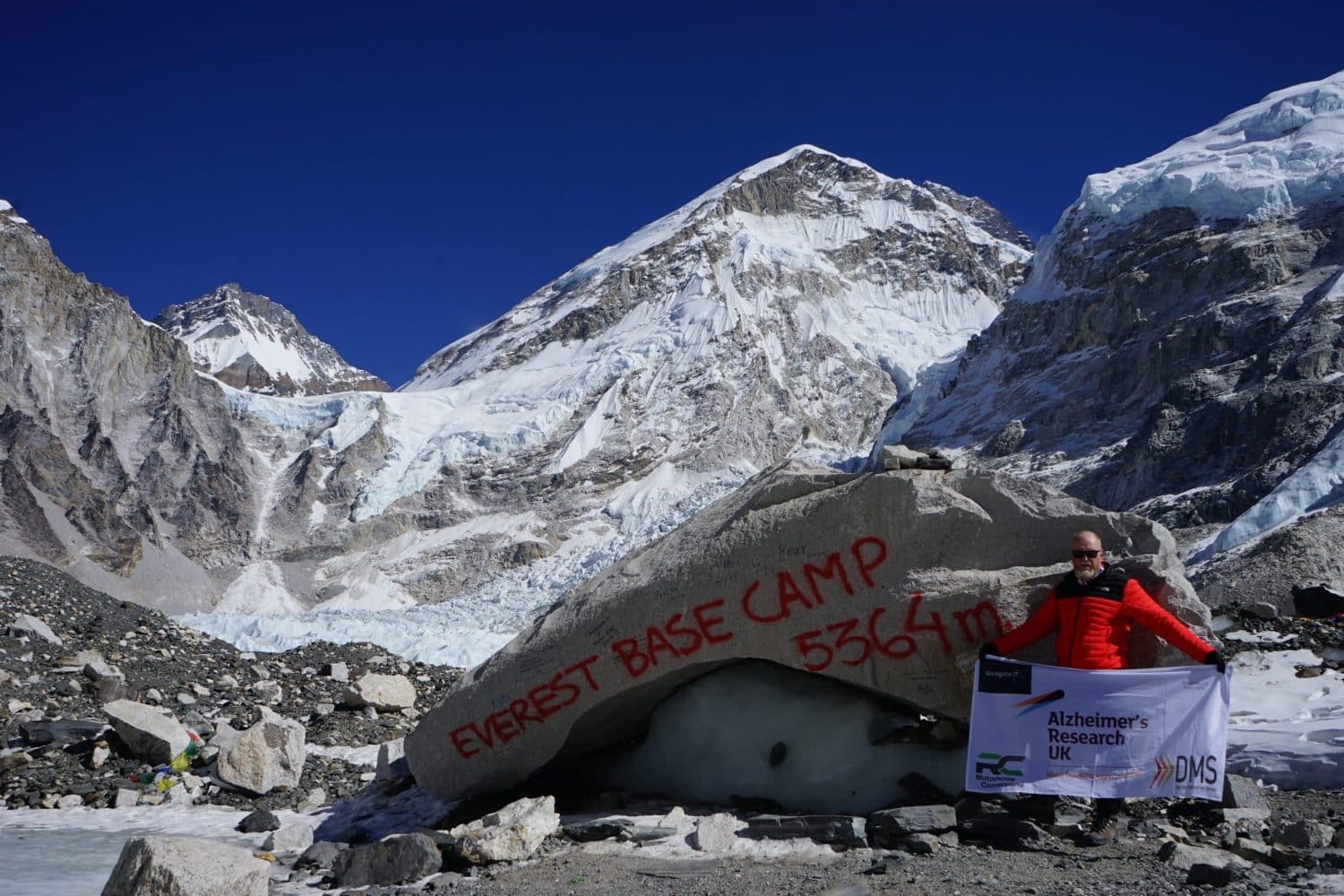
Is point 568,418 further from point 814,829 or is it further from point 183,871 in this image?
point 183,871

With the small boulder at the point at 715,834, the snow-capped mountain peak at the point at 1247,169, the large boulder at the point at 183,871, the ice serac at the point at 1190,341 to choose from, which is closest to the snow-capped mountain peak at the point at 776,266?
the ice serac at the point at 1190,341

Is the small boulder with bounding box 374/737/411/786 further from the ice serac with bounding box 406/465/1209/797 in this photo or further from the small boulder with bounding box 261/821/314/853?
the small boulder with bounding box 261/821/314/853

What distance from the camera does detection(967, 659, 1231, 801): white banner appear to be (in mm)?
5535

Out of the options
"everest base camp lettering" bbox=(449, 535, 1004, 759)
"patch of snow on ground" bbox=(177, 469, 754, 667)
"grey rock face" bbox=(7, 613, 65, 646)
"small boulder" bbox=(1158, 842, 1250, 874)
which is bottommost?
"small boulder" bbox=(1158, 842, 1250, 874)

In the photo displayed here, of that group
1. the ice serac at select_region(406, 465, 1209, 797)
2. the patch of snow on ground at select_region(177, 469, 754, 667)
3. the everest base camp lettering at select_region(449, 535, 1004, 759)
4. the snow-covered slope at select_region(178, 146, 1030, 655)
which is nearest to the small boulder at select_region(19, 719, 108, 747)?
the ice serac at select_region(406, 465, 1209, 797)

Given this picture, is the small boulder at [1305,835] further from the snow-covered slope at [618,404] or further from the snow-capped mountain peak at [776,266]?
the snow-capped mountain peak at [776,266]

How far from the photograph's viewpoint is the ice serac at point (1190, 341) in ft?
153

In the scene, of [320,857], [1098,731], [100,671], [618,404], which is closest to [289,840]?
[320,857]

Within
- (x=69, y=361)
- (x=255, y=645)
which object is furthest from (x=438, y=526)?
(x=255, y=645)

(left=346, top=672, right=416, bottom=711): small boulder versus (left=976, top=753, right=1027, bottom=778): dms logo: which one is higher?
(left=346, top=672, right=416, bottom=711): small boulder

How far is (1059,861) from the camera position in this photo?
504cm

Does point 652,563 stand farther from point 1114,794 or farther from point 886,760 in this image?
point 1114,794

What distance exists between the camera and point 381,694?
43.9ft

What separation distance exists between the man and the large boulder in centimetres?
460
